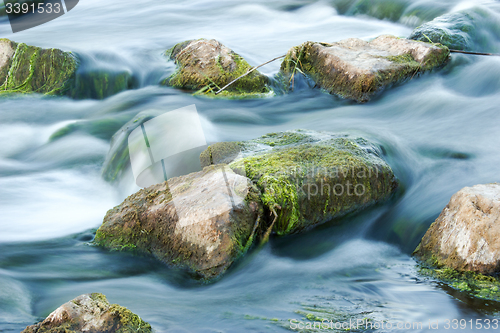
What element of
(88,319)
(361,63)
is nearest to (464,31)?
(361,63)

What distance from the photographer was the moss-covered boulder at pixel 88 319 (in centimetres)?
198

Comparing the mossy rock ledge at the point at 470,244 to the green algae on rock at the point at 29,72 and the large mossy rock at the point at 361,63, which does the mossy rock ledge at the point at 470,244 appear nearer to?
the large mossy rock at the point at 361,63

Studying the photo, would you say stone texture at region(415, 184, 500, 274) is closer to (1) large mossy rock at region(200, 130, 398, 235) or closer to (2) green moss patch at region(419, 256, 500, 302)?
(2) green moss patch at region(419, 256, 500, 302)

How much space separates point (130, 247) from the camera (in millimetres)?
3291

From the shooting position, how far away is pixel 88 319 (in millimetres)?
2033

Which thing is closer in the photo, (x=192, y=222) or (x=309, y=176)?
(x=192, y=222)

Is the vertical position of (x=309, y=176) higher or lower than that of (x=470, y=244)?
higher

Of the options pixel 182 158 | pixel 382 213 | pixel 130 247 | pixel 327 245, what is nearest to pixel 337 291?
pixel 327 245

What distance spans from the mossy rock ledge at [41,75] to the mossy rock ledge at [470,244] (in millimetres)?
5568

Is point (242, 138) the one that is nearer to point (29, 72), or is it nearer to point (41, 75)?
point (41, 75)

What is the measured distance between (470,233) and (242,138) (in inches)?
118

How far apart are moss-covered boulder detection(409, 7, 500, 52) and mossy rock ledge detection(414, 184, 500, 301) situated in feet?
17.1

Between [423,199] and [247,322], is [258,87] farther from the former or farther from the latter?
[247,322]

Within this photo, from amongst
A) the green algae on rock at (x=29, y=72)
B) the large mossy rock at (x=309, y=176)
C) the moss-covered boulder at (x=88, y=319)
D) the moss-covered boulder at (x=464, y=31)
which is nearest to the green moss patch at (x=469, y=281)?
the large mossy rock at (x=309, y=176)
